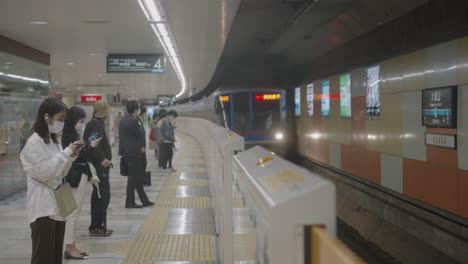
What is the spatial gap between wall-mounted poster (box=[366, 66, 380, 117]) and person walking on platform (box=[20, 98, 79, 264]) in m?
6.73

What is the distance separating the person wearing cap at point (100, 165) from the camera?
5.86 metres

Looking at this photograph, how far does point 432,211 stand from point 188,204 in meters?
3.70

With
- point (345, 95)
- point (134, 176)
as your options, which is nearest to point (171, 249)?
point (134, 176)

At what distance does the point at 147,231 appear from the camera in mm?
6551

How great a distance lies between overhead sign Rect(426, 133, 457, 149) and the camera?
6604 millimetres

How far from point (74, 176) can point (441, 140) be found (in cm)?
467

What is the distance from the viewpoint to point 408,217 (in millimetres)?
7855

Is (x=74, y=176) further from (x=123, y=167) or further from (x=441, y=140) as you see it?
(x=441, y=140)

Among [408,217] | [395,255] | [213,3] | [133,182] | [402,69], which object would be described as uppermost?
[213,3]

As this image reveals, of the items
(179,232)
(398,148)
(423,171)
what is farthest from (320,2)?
(179,232)

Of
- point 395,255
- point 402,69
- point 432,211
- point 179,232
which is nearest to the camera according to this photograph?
point 179,232

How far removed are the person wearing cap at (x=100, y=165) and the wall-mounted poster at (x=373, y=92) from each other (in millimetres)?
5354

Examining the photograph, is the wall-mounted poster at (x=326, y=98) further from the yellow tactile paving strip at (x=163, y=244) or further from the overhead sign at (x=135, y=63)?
the yellow tactile paving strip at (x=163, y=244)

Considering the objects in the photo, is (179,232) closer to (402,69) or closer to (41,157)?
(41,157)
